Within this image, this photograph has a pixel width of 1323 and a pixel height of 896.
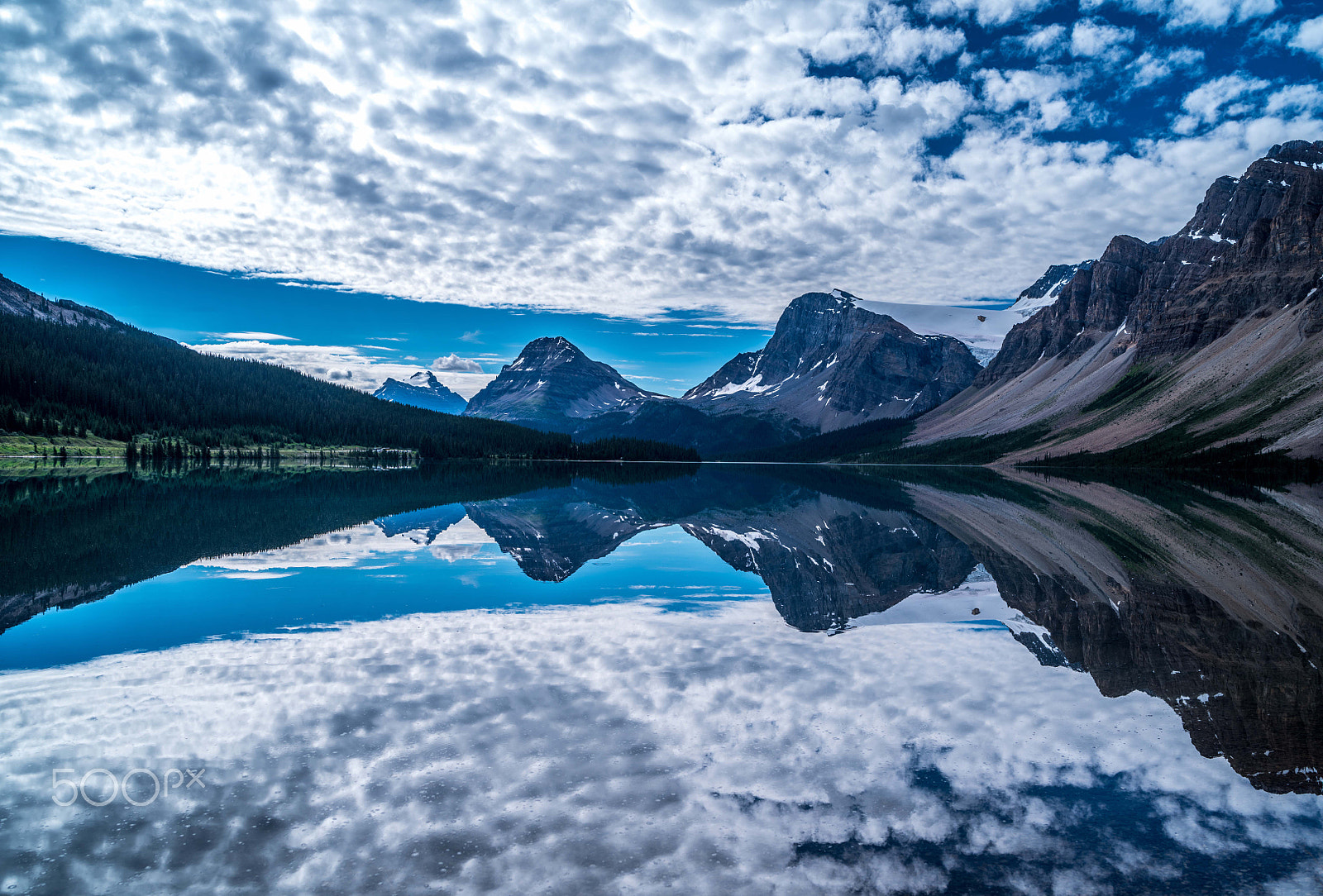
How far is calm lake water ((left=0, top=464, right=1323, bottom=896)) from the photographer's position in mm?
7793

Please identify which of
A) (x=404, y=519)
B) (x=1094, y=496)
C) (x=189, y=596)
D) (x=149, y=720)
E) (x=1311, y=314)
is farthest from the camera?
(x=1311, y=314)

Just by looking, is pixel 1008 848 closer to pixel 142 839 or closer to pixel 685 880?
pixel 685 880

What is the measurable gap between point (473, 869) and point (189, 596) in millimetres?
17264

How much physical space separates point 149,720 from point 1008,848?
1212cm

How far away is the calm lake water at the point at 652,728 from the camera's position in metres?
7.79

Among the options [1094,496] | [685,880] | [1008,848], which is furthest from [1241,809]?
[1094,496]

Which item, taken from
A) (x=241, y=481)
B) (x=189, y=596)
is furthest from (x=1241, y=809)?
(x=241, y=481)

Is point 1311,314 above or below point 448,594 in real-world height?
above

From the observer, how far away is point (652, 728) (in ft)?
37.0

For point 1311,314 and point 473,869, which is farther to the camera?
point 1311,314

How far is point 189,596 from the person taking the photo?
20.5m

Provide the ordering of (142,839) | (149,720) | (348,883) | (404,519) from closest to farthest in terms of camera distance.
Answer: (348,883), (142,839), (149,720), (404,519)

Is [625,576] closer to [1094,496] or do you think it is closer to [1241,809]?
[1241,809]

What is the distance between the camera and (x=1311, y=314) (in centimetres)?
18450
